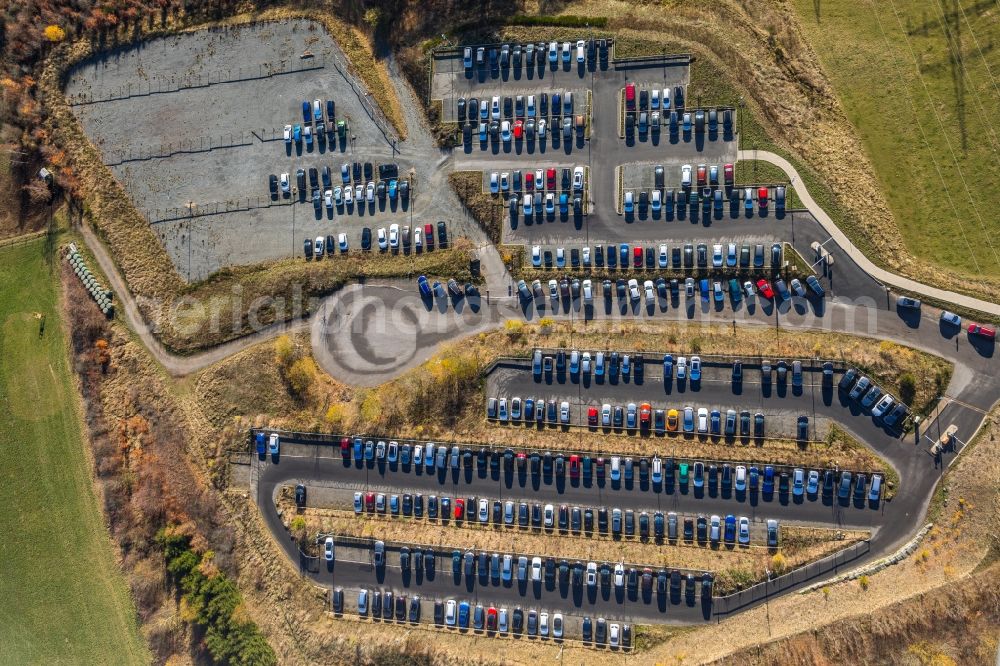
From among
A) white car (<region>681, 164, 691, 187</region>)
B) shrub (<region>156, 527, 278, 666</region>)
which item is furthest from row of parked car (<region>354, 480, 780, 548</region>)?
white car (<region>681, 164, 691, 187</region>)

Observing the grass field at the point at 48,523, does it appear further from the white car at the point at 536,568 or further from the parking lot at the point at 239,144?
the white car at the point at 536,568

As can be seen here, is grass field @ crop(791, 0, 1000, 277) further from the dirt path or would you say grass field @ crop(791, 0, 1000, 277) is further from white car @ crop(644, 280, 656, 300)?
white car @ crop(644, 280, 656, 300)

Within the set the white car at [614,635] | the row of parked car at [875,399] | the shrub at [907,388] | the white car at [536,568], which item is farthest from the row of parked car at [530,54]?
the white car at [614,635]

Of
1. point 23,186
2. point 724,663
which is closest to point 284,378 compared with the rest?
point 23,186

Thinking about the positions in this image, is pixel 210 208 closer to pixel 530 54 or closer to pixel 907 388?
pixel 530 54

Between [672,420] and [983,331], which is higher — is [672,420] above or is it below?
below

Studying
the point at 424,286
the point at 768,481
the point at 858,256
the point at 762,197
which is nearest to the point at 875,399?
the point at 768,481
